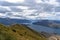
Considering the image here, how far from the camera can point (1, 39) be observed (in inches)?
1039

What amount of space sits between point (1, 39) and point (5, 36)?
1.96m

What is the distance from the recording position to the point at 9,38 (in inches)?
1112

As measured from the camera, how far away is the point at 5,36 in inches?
1115

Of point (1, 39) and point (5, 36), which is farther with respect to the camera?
point (5, 36)

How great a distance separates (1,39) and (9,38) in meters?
1.99

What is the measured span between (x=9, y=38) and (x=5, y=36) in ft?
1.71

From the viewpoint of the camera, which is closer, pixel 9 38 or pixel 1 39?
pixel 1 39
